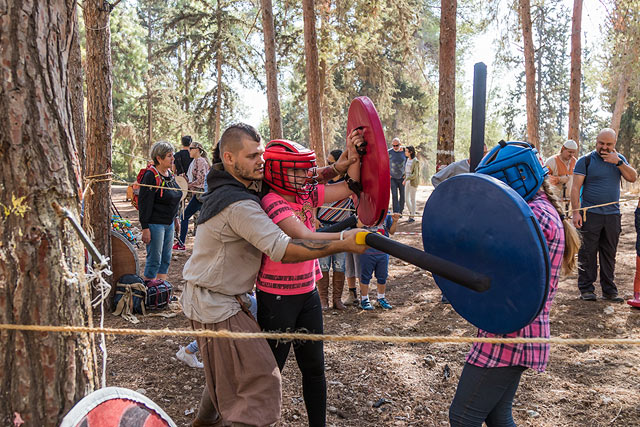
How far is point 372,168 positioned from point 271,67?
26.1ft

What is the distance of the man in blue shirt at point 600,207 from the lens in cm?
621

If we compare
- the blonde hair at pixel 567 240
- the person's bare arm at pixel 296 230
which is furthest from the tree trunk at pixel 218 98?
the blonde hair at pixel 567 240

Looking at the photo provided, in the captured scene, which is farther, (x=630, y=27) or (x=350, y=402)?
(x=630, y=27)

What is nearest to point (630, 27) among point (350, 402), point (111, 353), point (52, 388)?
point (350, 402)

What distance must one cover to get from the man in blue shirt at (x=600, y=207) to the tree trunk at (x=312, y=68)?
5.33 m

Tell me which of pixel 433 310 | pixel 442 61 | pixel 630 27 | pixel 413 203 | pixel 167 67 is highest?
pixel 167 67

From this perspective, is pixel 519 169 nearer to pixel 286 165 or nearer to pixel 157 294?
pixel 286 165

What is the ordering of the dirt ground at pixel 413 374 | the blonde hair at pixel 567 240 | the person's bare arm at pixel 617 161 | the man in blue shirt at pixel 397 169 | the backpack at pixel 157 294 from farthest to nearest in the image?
the man in blue shirt at pixel 397 169 → the person's bare arm at pixel 617 161 → the backpack at pixel 157 294 → the dirt ground at pixel 413 374 → the blonde hair at pixel 567 240

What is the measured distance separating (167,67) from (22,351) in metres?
28.4

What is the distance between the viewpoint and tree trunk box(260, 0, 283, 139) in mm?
9555

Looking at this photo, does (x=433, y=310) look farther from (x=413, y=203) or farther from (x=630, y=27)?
(x=630, y=27)

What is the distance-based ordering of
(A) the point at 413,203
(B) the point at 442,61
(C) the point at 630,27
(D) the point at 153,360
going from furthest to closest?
(A) the point at 413,203 < (C) the point at 630,27 < (B) the point at 442,61 < (D) the point at 153,360

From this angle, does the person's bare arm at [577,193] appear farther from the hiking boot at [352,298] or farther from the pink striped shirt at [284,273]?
the pink striped shirt at [284,273]

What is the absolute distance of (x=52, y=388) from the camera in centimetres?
205
